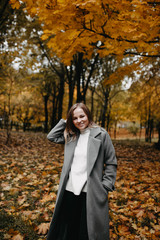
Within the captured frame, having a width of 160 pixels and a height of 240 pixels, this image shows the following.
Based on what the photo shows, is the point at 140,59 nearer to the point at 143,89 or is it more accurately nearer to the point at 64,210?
the point at 64,210

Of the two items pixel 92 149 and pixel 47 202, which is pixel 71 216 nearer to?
pixel 92 149

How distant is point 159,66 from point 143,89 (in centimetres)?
263

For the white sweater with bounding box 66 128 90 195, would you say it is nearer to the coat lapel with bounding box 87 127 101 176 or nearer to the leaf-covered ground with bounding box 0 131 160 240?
the coat lapel with bounding box 87 127 101 176

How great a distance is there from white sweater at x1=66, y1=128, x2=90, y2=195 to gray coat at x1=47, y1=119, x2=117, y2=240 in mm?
53

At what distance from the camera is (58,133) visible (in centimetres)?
225

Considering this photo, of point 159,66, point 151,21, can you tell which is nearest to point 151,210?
point 151,21

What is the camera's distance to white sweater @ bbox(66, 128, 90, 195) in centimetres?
181

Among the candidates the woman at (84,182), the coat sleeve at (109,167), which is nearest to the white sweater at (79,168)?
the woman at (84,182)

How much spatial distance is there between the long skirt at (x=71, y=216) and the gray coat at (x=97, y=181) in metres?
0.10

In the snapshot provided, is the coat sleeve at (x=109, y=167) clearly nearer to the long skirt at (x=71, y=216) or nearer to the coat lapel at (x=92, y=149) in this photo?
the coat lapel at (x=92, y=149)

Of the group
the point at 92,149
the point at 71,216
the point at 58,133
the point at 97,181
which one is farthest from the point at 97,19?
the point at 71,216

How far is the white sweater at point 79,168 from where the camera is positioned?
1.81 metres

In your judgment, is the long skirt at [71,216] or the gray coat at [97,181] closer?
the gray coat at [97,181]

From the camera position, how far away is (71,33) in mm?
3215
